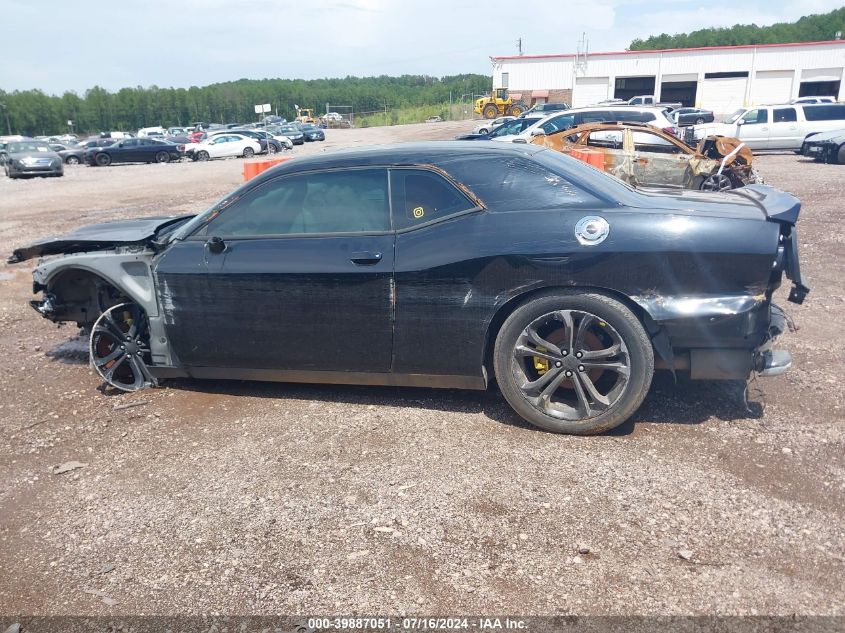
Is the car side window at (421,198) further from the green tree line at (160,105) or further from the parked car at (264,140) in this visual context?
the green tree line at (160,105)

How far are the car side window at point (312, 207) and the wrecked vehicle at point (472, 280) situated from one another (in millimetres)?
11

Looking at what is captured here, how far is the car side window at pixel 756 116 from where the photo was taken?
22.9m

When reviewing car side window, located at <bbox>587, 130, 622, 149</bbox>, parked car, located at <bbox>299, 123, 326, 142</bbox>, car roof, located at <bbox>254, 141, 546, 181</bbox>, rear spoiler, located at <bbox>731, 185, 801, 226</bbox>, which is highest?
car roof, located at <bbox>254, 141, 546, 181</bbox>

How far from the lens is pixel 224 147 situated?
3362 cm

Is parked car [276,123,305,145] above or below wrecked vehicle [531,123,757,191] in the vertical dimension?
below

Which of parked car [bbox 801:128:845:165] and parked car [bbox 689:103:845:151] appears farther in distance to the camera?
parked car [bbox 689:103:845:151]

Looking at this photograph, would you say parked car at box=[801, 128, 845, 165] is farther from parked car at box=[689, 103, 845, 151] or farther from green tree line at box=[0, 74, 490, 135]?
green tree line at box=[0, 74, 490, 135]

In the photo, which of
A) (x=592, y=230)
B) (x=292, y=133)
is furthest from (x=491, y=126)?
(x=592, y=230)

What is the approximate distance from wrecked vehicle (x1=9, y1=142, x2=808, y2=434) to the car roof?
0.05 ft

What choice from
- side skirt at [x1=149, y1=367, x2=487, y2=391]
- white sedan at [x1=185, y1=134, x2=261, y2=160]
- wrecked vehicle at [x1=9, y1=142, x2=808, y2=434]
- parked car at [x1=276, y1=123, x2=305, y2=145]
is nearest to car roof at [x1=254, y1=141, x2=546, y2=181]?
wrecked vehicle at [x1=9, y1=142, x2=808, y2=434]

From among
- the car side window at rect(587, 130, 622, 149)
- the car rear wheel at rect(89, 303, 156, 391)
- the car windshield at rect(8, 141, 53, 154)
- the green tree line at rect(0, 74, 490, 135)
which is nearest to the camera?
the car rear wheel at rect(89, 303, 156, 391)

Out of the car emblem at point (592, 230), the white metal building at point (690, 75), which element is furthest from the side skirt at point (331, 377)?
the white metal building at point (690, 75)

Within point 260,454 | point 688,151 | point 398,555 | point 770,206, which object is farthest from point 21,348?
point 688,151

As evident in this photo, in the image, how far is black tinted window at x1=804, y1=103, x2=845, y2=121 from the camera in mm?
22094
